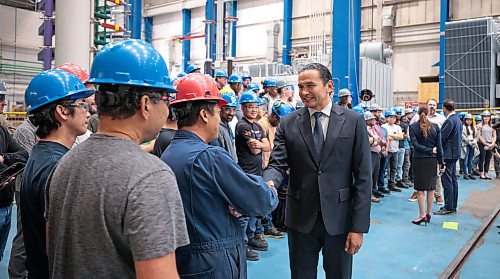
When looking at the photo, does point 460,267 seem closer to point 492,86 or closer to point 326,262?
point 326,262

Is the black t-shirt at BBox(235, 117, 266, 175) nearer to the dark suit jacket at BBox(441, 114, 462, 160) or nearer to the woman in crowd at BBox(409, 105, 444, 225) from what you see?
the woman in crowd at BBox(409, 105, 444, 225)

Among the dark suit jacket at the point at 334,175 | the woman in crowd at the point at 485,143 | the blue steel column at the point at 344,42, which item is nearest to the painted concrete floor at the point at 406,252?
the dark suit jacket at the point at 334,175

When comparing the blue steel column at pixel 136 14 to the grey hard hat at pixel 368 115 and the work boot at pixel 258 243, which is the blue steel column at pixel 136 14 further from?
the work boot at pixel 258 243

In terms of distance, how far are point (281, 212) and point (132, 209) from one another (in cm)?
505

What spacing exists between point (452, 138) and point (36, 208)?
6809mm

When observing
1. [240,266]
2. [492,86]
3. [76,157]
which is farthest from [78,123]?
[492,86]

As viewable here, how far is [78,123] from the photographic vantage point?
2.06 metres

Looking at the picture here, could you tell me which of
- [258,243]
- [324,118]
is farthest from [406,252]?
[324,118]

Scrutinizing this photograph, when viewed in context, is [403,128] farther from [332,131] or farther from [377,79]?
[332,131]

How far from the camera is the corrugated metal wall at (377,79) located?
42.1 ft

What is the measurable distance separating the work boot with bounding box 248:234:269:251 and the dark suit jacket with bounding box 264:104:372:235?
2.43 meters

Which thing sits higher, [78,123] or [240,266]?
[78,123]

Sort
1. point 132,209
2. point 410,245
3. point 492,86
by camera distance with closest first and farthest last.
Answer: point 132,209
point 410,245
point 492,86

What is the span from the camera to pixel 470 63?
53.1ft
